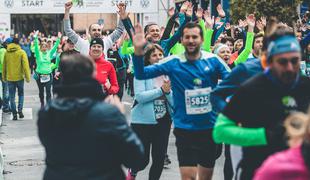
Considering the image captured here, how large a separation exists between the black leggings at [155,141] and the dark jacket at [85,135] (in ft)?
11.5

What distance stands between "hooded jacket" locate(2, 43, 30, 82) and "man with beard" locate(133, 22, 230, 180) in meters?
9.87

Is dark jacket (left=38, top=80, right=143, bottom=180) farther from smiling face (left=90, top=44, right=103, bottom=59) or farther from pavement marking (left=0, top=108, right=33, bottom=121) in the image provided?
pavement marking (left=0, top=108, right=33, bottom=121)

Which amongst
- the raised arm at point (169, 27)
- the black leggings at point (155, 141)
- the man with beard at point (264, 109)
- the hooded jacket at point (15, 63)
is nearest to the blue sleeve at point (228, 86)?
the man with beard at point (264, 109)

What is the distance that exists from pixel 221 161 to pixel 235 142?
6.25 m

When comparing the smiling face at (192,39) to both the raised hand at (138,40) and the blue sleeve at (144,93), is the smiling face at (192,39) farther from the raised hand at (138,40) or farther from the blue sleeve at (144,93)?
the blue sleeve at (144,93)

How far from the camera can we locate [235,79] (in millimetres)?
5254

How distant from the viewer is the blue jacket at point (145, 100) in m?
7.97

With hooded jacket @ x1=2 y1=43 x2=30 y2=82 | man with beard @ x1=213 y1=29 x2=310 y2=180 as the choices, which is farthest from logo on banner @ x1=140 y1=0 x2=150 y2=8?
man with beard @ x1=213 y1=29 x2=310 y2=180

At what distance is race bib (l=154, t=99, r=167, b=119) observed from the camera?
8.02m

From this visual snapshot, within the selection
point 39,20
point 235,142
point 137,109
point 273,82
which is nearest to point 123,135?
point 235,142

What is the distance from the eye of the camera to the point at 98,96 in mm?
4402

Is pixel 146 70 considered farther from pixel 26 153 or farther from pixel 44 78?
pixel 44 78

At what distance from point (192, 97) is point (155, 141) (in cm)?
133

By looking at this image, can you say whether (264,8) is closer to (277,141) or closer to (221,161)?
(221,161)
